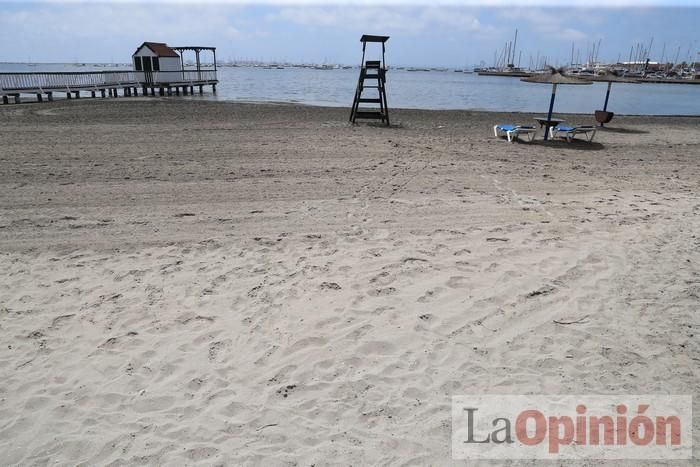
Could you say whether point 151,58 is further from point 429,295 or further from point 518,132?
point 429,295

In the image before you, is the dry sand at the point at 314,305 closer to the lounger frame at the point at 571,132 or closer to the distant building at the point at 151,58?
the lounger frame at the point at 571,132

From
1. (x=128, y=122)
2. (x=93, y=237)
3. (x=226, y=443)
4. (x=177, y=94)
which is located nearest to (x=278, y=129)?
(x=128, y=122)

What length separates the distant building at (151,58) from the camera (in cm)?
3478

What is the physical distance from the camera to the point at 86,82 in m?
29.6

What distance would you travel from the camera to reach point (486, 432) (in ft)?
9.52

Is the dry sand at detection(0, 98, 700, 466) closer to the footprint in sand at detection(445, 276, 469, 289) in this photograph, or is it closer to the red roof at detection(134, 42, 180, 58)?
the footprint in sand at detection(445, 276, 469, 289)

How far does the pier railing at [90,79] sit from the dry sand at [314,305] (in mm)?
21841

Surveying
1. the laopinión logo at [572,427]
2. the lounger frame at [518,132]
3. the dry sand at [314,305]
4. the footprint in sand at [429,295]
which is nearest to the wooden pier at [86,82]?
the dry sand at [314,305]

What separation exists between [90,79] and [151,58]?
6187 millimetres

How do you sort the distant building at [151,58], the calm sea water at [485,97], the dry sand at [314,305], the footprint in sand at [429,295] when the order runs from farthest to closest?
the distant building at [151,58] < the calm sea water at [485,97] < the footprint in sand at [429,295] < the dry sand at [314,305]

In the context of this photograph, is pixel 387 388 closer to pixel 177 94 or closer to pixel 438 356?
pixel 438 356

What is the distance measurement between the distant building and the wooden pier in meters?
0.82

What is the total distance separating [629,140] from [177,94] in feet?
110

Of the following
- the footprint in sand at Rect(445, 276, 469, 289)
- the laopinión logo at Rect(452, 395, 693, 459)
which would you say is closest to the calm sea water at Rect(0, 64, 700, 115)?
the footprint in sand at Rect(445, 276, 469, 289)
